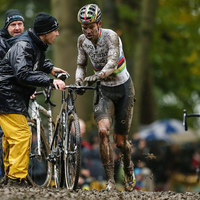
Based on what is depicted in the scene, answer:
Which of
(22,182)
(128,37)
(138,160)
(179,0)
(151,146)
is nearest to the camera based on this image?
(22,182)

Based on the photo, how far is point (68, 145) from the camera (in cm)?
709

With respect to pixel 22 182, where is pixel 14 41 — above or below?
above

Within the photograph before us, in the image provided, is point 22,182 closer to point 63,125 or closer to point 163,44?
point 63,125

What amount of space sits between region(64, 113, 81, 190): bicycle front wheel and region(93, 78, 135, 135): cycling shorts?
0.57 metres

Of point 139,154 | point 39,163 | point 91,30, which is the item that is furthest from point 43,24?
point 139,154

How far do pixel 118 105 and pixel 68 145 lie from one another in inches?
45.7

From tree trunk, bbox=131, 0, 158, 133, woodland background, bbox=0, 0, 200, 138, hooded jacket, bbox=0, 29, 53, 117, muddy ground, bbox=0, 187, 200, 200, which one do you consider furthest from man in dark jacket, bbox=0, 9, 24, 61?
tree trunk, bbox=131, 0, 158, 133

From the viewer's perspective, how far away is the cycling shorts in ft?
24.6

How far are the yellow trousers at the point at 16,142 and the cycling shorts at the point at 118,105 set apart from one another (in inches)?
47.0

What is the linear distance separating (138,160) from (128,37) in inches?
273

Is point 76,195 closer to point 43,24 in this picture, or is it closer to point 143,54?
point 43,24

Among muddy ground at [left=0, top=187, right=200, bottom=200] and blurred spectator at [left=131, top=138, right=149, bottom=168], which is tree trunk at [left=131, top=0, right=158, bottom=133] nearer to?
blurred spectator at [left=131, top=138, right=149, bottom=168]

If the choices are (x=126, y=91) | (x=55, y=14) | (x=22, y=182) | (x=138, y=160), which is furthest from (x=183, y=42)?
(x=22, y=182)

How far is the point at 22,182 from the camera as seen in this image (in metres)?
7.07
